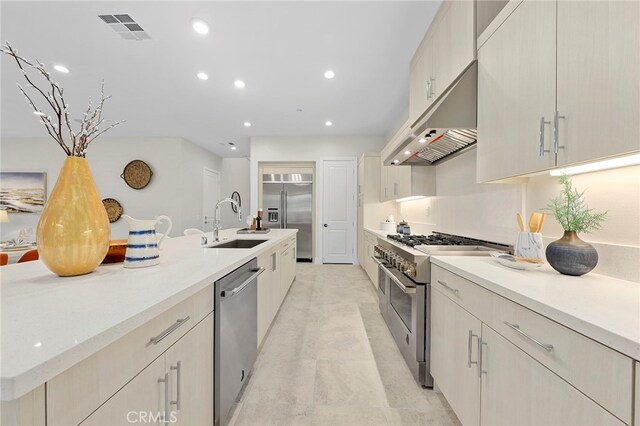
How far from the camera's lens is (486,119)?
1406 millimetres

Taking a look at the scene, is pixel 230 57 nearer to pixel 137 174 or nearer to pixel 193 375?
pixel 193 375

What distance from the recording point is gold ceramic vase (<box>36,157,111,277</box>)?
0.85 metres

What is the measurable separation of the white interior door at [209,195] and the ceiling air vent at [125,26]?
15.0ft

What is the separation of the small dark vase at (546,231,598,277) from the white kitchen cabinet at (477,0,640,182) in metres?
0.34

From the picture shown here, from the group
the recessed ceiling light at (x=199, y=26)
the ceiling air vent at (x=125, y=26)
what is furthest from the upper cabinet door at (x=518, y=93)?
the ceiling air vent at (x=125, y=26)

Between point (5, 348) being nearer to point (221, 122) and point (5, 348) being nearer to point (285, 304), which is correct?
point (285, 304)

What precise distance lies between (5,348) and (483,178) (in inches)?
75.2

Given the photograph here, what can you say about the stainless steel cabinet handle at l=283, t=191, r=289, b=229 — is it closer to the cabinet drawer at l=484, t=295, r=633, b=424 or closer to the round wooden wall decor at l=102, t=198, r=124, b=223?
the round wooden wall decor at l=102, t=198, r=124, b=223

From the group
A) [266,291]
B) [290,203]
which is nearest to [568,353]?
[266,291]

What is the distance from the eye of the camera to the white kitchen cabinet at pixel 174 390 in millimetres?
646

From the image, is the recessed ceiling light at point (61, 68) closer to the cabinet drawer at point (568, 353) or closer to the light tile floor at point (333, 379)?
the light tile floor at point (333, 379)

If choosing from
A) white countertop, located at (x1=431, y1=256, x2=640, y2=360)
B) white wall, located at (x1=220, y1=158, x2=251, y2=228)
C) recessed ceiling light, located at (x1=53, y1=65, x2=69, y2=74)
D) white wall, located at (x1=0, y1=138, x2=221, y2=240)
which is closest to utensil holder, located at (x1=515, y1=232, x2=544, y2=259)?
white countertop, located at (x1=431, y1=256, x2=640, y2=360)

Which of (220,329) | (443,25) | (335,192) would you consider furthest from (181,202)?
(443,25)

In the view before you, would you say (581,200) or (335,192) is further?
(335,192)
